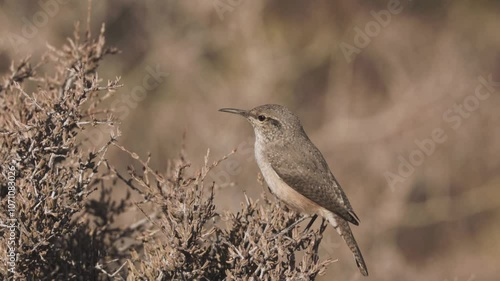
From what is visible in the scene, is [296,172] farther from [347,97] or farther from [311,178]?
[347,97]

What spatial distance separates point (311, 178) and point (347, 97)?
4748 millimetres

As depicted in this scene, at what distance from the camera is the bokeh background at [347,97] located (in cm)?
827

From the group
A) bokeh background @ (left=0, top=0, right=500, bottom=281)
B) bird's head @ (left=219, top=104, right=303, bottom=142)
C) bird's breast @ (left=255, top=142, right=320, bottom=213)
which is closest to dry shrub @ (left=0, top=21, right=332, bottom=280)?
bird's breast @ (left=255, top=142, right=320, bottom=213)

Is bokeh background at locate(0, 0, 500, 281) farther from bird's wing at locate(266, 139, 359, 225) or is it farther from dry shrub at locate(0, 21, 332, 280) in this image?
dry shrub at locate(0, 21, 332, 280)

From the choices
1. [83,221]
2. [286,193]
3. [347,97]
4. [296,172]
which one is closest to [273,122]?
[296,172]

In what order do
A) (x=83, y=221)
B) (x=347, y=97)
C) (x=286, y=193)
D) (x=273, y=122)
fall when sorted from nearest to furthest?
(x=83, y=221)
(x=286, y=193)
(x=273, y=122)
(x=347, y=97)

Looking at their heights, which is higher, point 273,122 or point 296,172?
point 273,122

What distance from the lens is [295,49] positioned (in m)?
9.25

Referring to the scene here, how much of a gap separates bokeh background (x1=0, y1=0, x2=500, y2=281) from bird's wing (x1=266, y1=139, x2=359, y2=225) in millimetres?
3024

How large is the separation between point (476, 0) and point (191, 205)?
847cm

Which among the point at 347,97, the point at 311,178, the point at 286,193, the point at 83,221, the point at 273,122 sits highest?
the point at 347,97

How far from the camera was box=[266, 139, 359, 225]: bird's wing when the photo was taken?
14.7 ft

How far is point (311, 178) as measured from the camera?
4613 mm

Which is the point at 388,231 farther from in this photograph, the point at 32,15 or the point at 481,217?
the point at 32,15
